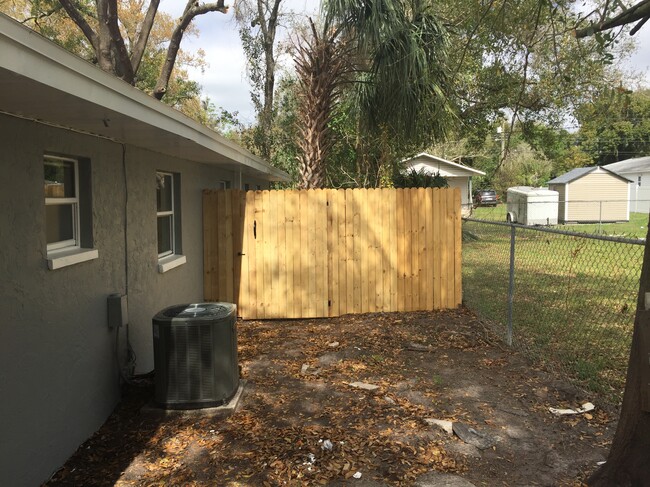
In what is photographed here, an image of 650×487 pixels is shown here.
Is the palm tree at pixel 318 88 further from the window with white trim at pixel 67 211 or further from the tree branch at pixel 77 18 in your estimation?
the tree branch at pixel 77 18

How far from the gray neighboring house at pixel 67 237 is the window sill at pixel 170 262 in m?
0.13

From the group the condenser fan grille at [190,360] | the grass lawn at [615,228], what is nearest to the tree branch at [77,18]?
the condenser fan grille at [190,360]

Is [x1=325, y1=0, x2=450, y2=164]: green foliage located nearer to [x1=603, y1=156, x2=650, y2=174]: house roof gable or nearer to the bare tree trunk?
the bare tree trunk

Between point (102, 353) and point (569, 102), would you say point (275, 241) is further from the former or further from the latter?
point (569, 102)

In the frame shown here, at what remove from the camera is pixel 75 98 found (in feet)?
8.98

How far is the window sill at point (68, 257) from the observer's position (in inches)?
133

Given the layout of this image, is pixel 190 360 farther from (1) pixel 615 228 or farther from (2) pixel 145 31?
(1) pixel 615 228

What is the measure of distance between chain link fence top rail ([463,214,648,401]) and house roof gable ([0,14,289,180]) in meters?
3.66

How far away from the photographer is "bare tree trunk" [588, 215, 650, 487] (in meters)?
2.79

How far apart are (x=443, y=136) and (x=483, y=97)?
25.4 ft

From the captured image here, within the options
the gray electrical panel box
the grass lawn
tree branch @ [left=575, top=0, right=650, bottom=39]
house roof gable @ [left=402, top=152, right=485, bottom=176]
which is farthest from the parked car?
the gray electrical panel box

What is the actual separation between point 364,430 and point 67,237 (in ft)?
9.30

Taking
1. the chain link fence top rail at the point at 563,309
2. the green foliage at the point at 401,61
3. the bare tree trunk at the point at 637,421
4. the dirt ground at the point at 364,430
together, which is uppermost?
the green foliage at the point at 401,61

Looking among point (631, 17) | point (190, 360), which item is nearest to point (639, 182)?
point (631, 17)
